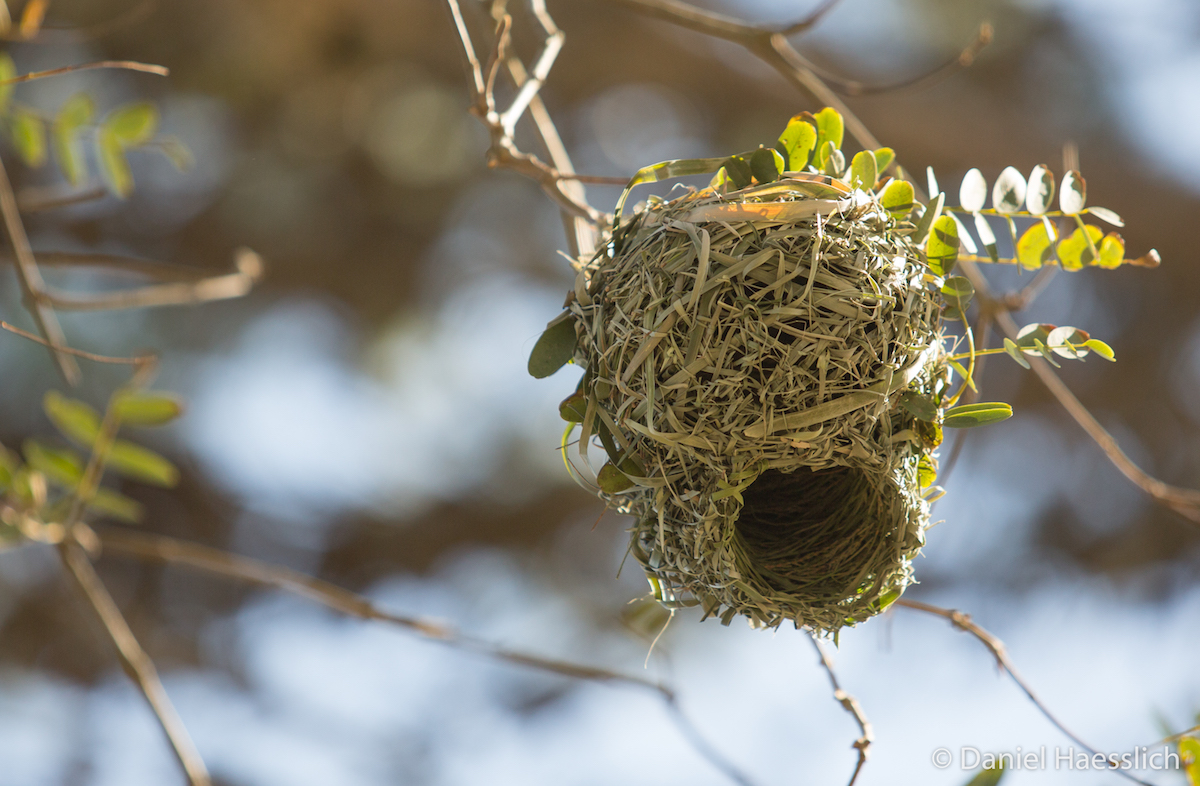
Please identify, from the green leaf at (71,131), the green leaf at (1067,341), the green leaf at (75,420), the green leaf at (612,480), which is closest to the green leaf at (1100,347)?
the green leaf at (1067,341)

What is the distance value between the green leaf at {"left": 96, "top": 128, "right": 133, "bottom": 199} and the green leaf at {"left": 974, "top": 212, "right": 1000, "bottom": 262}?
1123 millimetres

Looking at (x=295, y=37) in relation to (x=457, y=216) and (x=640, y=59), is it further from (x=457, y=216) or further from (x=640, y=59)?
(x=640, y=59)

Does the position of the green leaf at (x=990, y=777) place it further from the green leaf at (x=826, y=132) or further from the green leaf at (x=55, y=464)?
the green leaf at (x=55, y=464)

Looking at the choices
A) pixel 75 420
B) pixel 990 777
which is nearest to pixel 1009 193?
pixel 990 777

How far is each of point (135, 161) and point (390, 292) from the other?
0.76 meters

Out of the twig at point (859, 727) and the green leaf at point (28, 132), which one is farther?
the green leaf at point (28, 132)

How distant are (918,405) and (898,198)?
0.16 meters

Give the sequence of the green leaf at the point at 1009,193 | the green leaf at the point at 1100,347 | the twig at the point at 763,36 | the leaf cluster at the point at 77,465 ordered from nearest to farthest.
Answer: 1. the green leaf at the point at 1100,347
2. the green leaf at the point at 1009,193
3. the twig at the point at 763,36
4. the leaf cluster at the point at 77,465

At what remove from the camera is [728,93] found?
2.64m

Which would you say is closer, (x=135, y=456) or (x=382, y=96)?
(x=135, y=456)

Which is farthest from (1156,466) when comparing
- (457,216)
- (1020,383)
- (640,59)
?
(457,216)

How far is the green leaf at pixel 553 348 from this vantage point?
0.71 m

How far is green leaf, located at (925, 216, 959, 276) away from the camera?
67 cm

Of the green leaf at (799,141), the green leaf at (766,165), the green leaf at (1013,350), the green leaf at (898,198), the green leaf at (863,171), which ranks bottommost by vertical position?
the green leaf at (1013,350)
